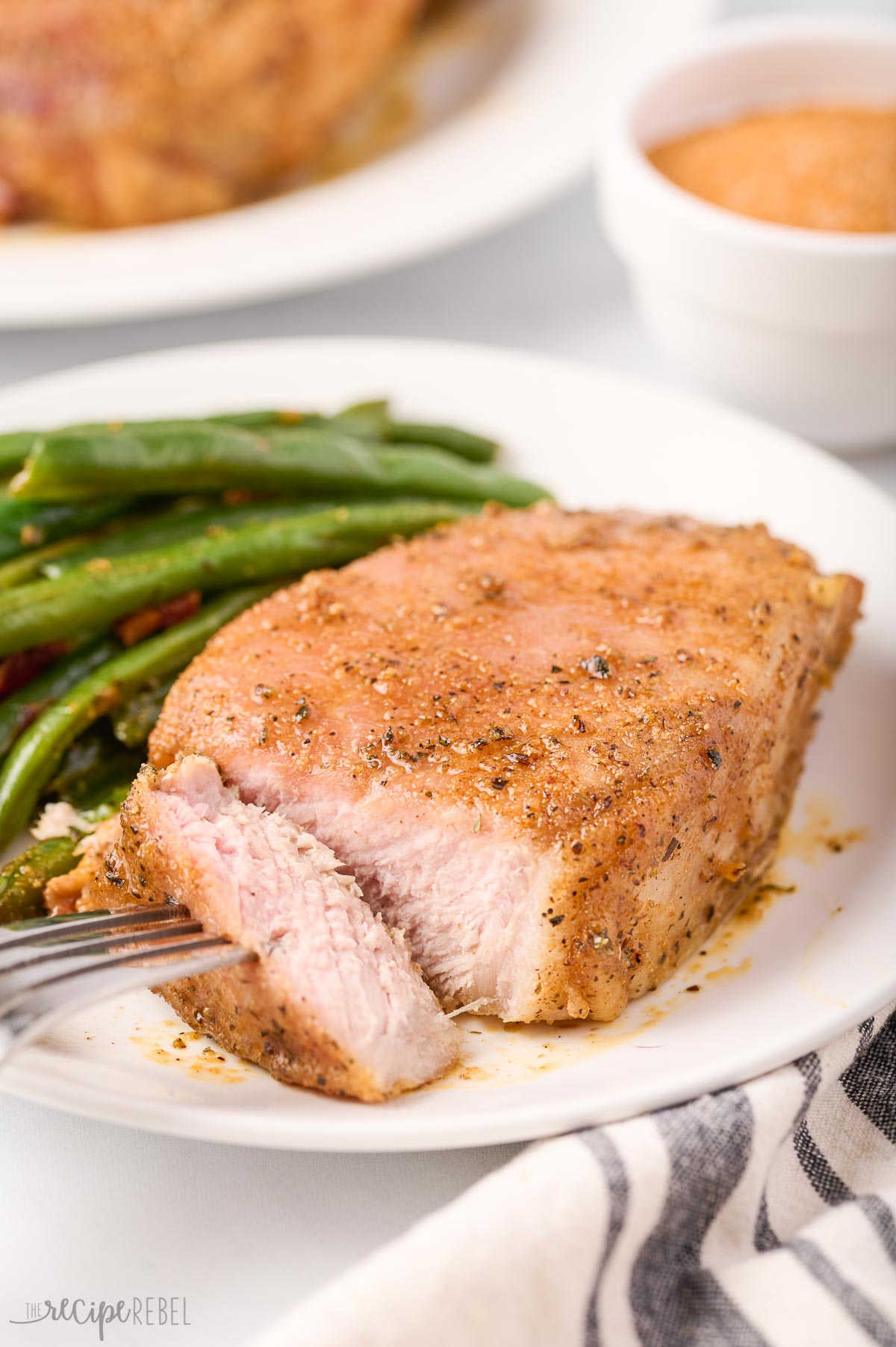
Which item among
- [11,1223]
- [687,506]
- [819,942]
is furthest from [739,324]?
[11,1223]

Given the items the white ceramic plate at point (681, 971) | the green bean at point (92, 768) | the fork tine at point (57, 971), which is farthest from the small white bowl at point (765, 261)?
the fork tine at point (57, 971)

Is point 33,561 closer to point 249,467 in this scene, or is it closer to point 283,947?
point 249,467

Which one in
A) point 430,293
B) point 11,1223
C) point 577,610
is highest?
point 577,610

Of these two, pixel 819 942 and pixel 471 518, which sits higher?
pixel 471 518

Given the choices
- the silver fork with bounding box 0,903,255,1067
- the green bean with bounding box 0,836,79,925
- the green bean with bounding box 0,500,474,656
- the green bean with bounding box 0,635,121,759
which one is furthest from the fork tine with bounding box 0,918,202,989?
the green bean with bounding box 0,500,474,656

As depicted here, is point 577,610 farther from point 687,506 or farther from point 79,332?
point 79,332

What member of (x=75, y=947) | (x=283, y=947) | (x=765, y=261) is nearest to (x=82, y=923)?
(x=75, y=947)

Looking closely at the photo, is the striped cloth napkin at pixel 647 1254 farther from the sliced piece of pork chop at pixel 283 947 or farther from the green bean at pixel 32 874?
the green bean at pixel 32 874
